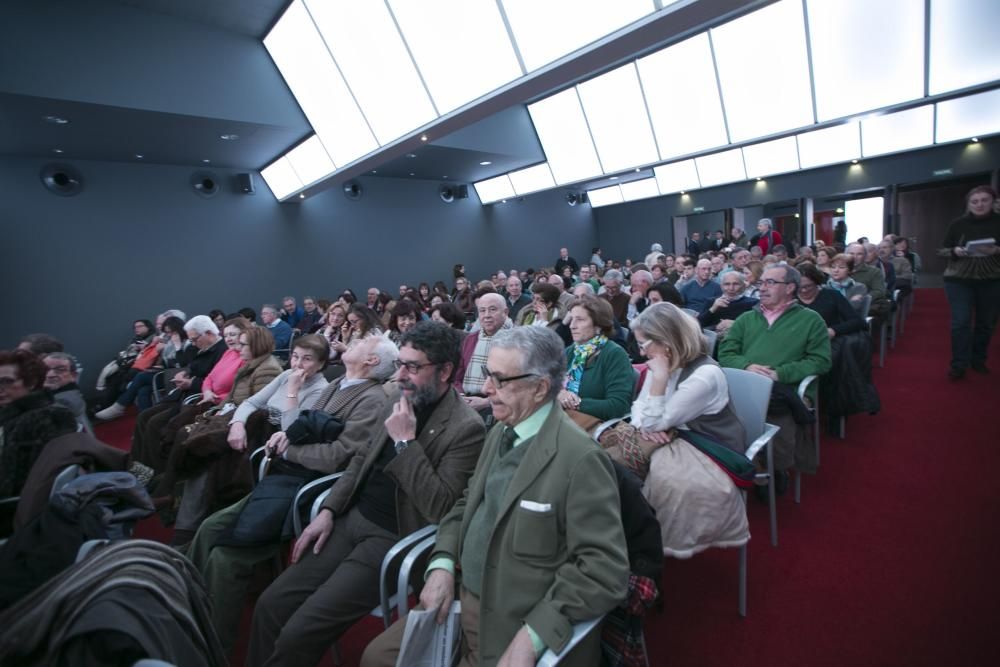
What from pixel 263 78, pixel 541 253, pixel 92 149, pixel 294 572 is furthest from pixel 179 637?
pixel 541 253

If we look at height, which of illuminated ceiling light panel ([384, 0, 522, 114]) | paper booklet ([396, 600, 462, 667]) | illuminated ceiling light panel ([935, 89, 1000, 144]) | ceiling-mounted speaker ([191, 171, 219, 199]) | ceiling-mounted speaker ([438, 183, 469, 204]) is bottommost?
illuminated ceiling light panel ([935, 89, 1000, 144])

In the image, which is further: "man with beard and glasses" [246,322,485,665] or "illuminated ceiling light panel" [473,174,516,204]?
A: "illuminated ceiling light panel" [473,174,516,204]

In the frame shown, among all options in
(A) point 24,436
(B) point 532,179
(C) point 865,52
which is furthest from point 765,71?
(A) point 24,436

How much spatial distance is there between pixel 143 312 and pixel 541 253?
1042 centimetres

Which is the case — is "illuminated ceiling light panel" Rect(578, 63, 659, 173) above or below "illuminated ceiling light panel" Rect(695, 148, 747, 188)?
above

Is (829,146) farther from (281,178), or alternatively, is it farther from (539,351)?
(539,351)

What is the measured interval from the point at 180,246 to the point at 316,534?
29.5 feet

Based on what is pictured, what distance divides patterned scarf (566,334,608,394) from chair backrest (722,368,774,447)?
70cm

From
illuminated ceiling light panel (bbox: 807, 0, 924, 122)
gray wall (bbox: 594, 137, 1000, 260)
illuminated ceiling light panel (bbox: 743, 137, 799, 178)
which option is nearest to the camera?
illuminated ceiling light panel (bbox: 807, 0, 924, 122)

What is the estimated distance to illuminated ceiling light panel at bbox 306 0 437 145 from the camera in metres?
5.95

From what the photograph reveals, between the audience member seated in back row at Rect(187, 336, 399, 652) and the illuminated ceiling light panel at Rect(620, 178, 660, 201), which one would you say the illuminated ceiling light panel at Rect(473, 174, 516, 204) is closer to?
the illuminated ceiling light panel at Rect(620, 178, 660, 201)

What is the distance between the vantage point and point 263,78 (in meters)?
7.12

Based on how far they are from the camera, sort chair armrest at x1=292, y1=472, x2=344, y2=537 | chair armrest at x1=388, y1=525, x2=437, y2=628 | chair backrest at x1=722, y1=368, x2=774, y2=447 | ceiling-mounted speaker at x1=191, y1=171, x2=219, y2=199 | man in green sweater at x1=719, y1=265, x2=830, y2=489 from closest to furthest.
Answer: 1. chair armrest at x1=388, y1=525, x2=437, y2=628
2. chair armrest at x1=292, y1=472, x2=344, y2=537
3. chair backrest at x1=722, y1=368, x2=774, y2=447
4. man in green sweater at x1=719, y1=265, x2=830, y2=489
5. ceiling-mounted speaker at x1=191, y1=171, x2=219, y2=199

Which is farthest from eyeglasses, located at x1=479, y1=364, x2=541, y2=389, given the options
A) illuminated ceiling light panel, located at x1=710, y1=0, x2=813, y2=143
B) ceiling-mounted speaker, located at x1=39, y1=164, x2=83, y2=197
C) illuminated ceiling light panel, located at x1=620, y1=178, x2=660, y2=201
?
illuminated ceiling light panel, located at x1=620, y1=178, x2=660, y2=201
